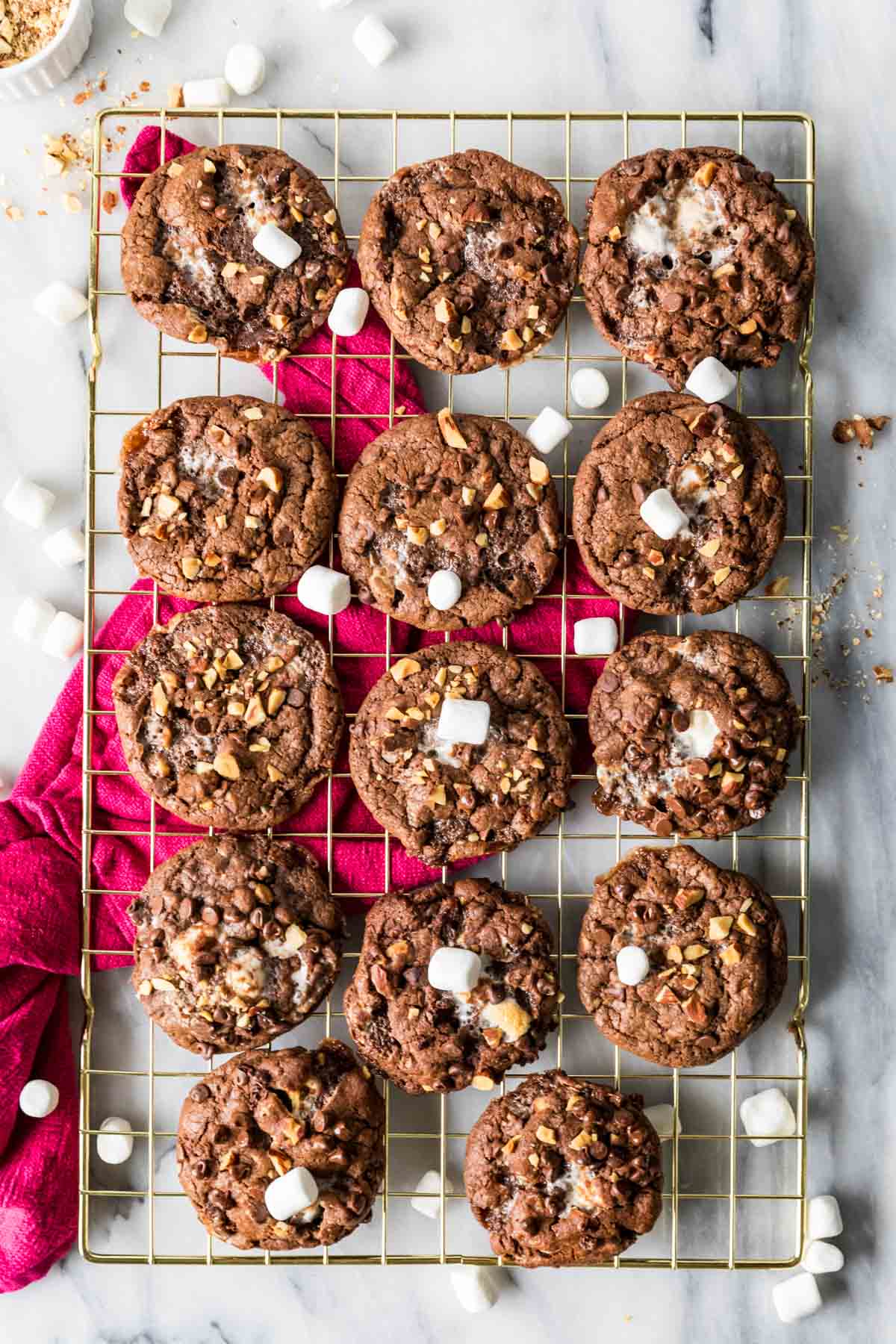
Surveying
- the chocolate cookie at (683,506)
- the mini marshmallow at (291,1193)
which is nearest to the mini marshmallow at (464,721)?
the chocolate cookie at (683,506)

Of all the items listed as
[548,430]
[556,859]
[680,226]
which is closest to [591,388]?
[548,430]

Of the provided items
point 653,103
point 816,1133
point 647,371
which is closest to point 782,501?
point 647,371

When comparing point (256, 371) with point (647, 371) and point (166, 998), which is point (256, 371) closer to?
point (647, 371)

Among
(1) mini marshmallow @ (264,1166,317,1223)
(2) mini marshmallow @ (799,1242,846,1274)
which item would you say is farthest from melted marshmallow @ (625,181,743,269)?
(2) mini marshmallow @ (799,1242,846,1274)

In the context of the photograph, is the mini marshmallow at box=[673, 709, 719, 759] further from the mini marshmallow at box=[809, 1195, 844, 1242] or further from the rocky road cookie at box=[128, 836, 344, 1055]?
the mini marshmallow at box=[809, 1195, 844, 1242]

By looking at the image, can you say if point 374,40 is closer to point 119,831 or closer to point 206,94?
point 206,94

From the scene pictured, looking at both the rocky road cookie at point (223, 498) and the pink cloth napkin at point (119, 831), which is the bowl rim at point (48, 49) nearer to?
the pink cloth napkin at point (119, 831)
